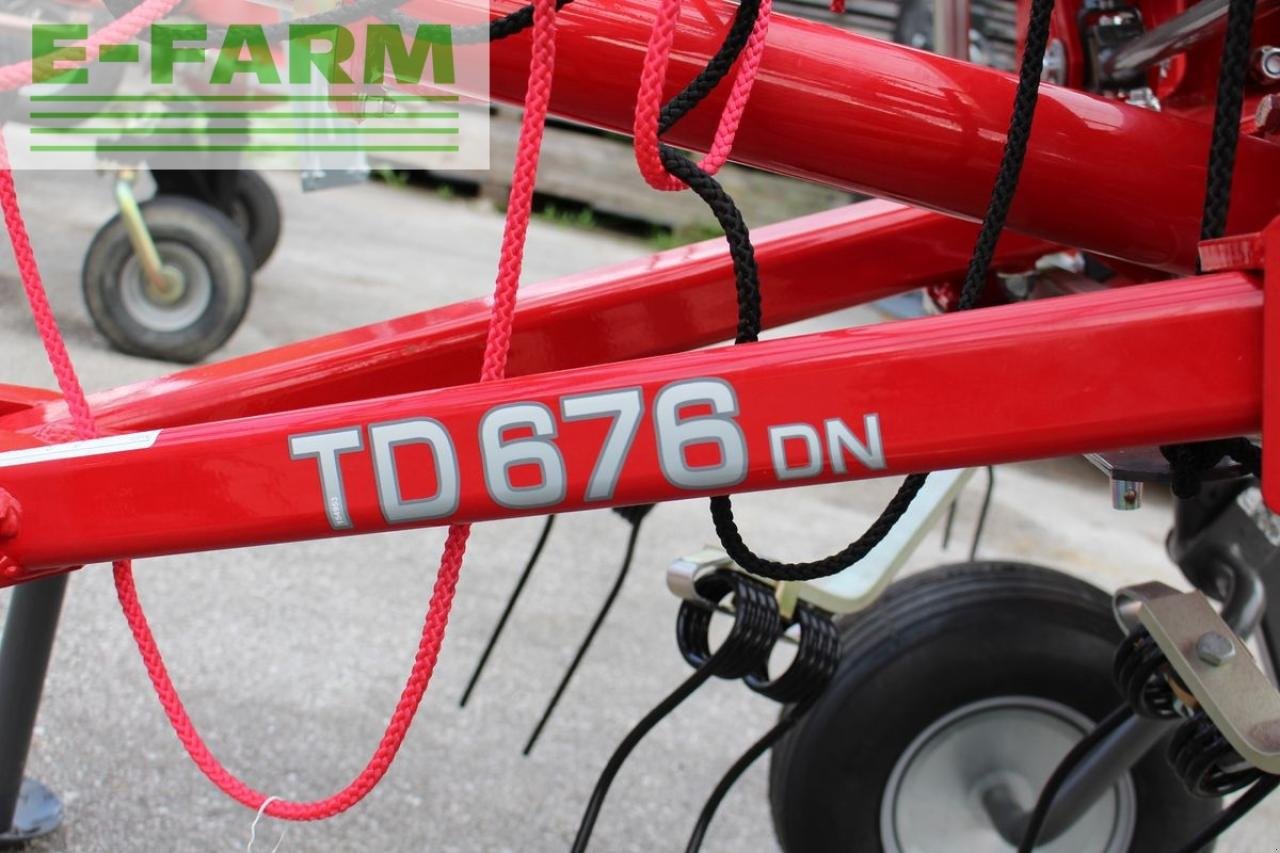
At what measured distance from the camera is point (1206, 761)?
117 centimetres

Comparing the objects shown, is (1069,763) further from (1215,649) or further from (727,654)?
(727,654)

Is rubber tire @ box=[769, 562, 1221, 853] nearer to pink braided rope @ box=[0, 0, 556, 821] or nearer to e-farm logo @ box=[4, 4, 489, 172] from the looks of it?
pink braided rope @ box=[0, 0, 556, 821]

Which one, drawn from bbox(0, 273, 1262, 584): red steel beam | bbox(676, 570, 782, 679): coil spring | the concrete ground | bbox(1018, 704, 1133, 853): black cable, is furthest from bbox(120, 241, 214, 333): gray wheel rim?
A: bbox(1018, 704, 1133, 853): black cable

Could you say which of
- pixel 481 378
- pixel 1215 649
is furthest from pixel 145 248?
pixel 1215 649

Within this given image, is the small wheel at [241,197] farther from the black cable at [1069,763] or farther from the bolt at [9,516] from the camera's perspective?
the black cable at [1069,763]

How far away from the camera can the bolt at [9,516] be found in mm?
990

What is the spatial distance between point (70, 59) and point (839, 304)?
776 millimetres

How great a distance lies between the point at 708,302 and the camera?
1304mm

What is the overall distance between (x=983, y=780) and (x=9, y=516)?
105 cm

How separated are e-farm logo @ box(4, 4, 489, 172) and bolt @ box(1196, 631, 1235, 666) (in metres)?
0.77

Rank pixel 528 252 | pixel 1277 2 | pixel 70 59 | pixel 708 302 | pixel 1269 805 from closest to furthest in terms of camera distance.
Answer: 1. pixel 70 59
2. pixel 1277 2
3. pixel 708 302
4. pixel 1269 805
5. pixel 528 252

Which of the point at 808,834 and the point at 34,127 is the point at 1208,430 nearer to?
the point at 808,834

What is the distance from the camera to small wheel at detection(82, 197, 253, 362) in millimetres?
3250

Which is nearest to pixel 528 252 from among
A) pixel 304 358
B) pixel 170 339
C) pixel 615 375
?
pixel 170 339
